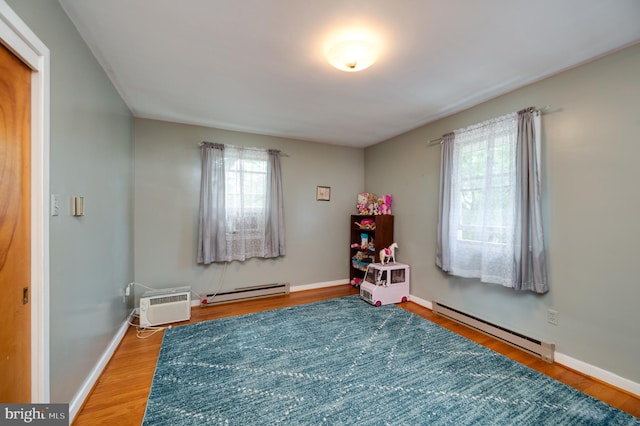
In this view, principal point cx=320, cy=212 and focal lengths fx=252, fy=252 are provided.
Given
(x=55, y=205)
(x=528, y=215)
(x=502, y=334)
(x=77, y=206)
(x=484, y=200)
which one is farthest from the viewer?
(x=484, y=200)

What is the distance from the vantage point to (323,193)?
4.43 m

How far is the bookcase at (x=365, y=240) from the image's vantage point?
3914 millimetres

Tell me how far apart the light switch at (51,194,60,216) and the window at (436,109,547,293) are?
3458 mm

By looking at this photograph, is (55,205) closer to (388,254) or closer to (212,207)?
(212,207)

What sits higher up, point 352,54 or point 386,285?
point 352,54

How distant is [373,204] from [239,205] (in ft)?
7.14

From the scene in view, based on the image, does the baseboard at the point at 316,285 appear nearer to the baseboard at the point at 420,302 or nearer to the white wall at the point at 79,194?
the baseboard at the point at 420,302

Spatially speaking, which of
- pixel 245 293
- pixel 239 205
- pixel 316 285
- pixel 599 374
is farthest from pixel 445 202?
pixel 245 293

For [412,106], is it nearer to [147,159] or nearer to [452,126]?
[452,126]

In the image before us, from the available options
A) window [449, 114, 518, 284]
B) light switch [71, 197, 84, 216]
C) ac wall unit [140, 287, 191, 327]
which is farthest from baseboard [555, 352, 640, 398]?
light switch [71, 197, 84, 216]

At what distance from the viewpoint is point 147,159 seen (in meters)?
3.26

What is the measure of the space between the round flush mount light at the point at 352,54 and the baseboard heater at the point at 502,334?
2839 millimetres

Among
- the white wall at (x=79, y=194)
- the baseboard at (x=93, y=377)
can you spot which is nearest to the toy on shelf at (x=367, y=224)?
the white wall at (x=79, y=194)

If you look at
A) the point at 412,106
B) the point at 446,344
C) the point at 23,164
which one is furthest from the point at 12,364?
the point at 412,106
